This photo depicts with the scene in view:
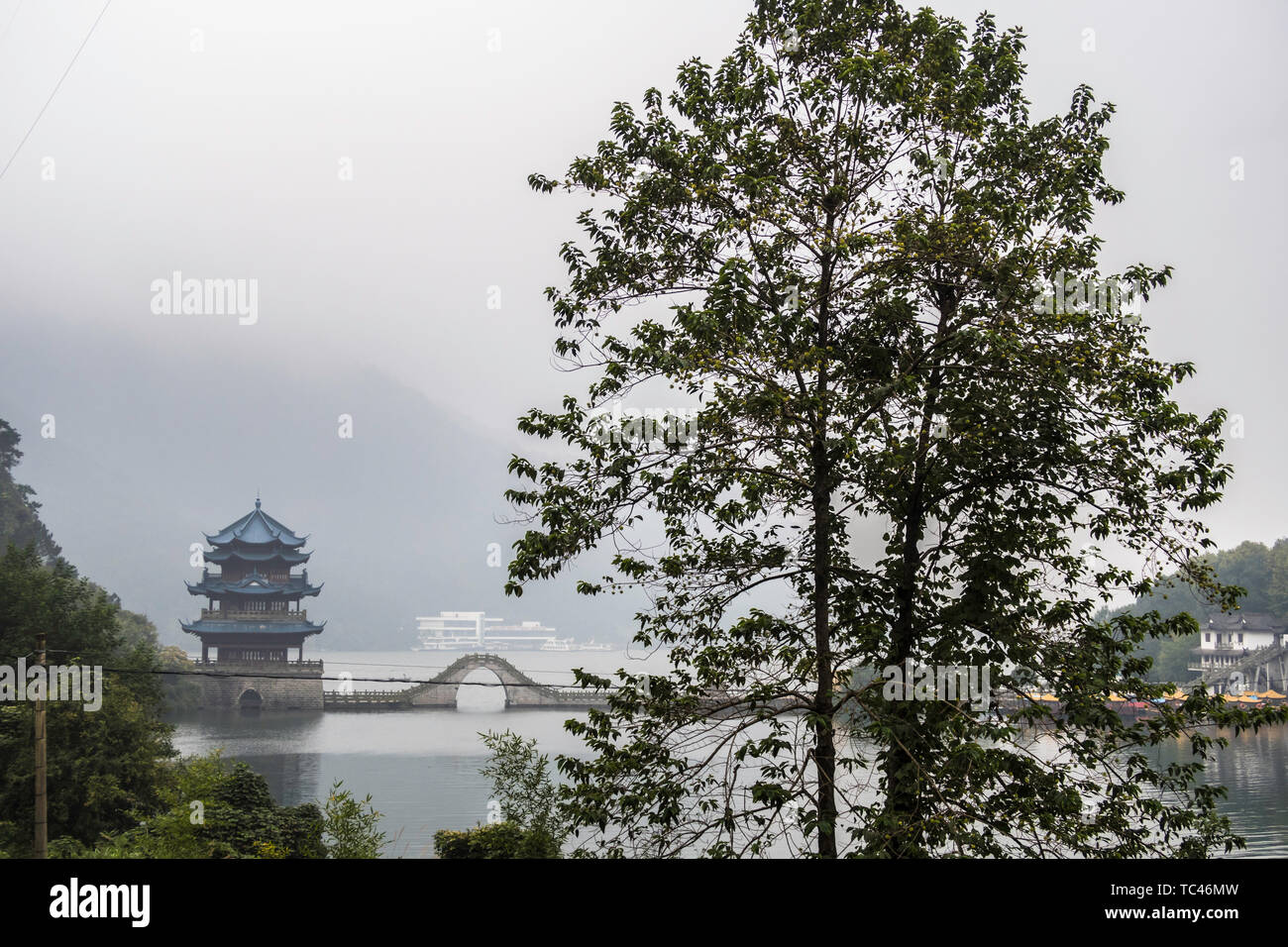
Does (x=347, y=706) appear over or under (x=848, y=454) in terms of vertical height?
under

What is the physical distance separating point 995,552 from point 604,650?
127769 mm

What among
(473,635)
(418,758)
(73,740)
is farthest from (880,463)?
(473,635)

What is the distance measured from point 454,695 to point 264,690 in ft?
34.2

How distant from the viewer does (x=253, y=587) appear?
53031mm

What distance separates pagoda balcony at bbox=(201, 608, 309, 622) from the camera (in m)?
52.7

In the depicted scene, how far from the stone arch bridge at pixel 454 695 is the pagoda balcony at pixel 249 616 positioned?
489 cm

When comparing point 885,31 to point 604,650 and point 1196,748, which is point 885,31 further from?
point 604,650

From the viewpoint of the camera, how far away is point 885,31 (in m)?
7.95

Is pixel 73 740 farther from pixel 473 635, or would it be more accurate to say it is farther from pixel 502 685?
pixel 473 635

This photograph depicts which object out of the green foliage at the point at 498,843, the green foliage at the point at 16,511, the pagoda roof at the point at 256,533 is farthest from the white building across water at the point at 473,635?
the green foliage at the point at 498,843

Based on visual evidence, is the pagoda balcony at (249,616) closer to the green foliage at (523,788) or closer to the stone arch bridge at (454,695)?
the stone arch bridge at (454,695)
